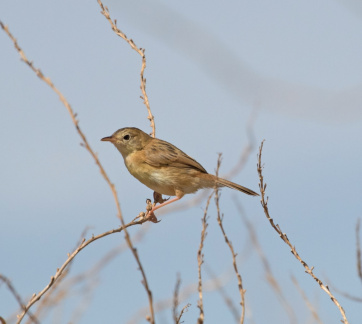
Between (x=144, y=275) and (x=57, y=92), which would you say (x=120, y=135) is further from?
(x=144, y=275)

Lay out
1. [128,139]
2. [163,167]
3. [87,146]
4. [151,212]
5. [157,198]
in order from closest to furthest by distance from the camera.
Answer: [87,146]
[151,212]
[157,198]
[163,167]
[128,139]

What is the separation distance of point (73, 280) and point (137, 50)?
2283 millimetres

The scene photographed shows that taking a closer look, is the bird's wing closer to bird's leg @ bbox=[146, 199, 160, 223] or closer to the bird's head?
the bird's head

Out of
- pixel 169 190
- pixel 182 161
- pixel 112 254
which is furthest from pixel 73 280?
pixel 182 161

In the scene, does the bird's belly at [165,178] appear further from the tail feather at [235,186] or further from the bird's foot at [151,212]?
the bird's foot at [151,212]

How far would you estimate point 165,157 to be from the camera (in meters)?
6.45

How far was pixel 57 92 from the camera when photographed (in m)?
2.52

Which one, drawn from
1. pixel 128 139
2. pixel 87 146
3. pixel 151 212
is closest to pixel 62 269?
pixel 87 146

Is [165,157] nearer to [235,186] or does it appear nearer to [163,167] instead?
[163,167]

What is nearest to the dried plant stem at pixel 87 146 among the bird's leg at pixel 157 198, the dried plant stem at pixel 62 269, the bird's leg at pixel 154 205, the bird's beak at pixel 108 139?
the dried plant stem at pixel 62 269

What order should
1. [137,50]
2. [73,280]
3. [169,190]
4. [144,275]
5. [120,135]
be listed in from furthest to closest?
[120,135], [169,190], [73,280], [137,50], [144,275]

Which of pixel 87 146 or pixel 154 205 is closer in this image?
pixel 87 146

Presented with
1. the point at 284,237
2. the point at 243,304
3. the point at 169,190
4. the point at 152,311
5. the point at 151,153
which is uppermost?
the point at 151,153

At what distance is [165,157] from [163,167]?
17cm
